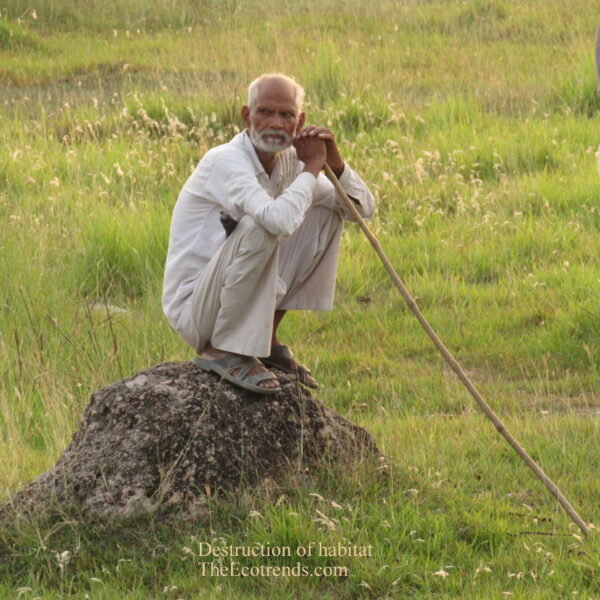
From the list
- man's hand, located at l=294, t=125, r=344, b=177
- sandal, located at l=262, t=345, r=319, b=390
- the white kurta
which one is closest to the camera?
the white kurta

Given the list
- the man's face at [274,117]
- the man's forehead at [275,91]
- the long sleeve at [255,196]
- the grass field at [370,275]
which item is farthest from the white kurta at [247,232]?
the grass field at [370,275]

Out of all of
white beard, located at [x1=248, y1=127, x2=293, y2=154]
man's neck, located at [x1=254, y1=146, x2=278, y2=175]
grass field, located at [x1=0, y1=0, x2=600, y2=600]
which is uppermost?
white beard, located at [x1=248, y1=127, x2=293, y2=154]

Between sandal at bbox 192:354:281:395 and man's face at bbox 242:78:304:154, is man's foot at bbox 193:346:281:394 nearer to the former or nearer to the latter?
sandal at bbox 192:354:281:395

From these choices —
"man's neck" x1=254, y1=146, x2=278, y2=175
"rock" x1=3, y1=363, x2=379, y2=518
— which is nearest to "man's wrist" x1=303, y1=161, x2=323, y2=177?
"man's neck" x1=254, y1=146, x2=278, y2=175

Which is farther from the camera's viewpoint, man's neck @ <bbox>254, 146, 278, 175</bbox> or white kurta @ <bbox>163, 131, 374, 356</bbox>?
man's neck @ <bbox>254, 146, 278, 175</bbox>

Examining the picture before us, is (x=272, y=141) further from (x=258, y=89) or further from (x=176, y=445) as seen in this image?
(x=176, y=445)

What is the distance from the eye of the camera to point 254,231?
415 centimetres

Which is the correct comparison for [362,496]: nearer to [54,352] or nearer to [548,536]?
[548,536]

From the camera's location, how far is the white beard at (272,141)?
4.27m

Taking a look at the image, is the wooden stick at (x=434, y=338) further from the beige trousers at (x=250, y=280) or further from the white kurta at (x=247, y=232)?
the beige trousers at (x=250, y=280)

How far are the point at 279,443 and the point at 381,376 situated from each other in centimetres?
184

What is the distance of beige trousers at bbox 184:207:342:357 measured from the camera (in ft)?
13.8

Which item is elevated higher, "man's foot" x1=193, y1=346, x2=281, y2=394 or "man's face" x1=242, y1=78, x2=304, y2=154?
"man's face" x1=242, y1=78, x2=304, y2=154

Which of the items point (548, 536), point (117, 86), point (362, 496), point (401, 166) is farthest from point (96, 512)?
point (117, 86)
